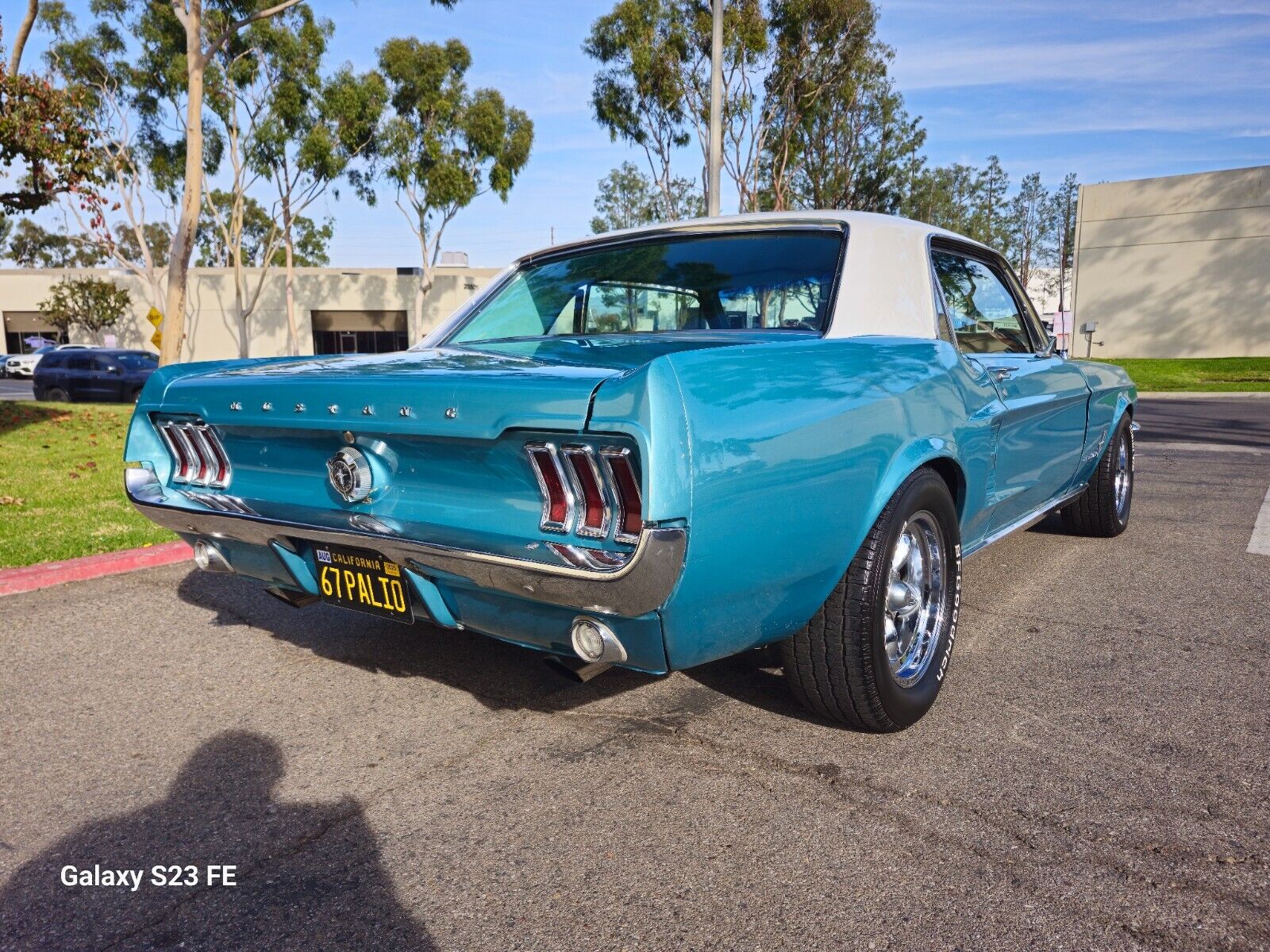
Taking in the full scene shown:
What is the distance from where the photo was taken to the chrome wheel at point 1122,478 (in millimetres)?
5555

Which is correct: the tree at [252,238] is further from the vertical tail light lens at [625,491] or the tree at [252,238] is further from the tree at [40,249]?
Result: the vertical tail light lens at [625,491]

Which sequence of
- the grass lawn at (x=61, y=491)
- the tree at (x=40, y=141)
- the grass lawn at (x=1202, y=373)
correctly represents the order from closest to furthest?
the grass lawn at (x=61, y=491) → the tree at (x=40, y=141) → the grass lawn at (x=1202, y=373)

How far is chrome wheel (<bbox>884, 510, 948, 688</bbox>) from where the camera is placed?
296 cm

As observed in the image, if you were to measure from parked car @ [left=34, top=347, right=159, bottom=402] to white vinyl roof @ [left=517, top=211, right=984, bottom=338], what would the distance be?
22.9m

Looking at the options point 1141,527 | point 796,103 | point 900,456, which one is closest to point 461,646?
point 900,456

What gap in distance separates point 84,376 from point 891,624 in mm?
24417

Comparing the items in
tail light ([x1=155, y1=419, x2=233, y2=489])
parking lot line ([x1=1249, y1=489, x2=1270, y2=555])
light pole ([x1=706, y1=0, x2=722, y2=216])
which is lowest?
parking lot line ([x1=1249, y1=489, x2=1270, y2=555])

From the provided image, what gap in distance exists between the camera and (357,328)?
146 feet

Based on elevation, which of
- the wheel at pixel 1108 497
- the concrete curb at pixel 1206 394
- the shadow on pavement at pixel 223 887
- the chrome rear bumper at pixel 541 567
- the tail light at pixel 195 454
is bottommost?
the concrete curb at pixel 1206 394

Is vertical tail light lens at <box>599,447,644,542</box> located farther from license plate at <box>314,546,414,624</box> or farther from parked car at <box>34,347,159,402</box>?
parked car at <box>34,347,159,402</box>

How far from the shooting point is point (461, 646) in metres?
3.79

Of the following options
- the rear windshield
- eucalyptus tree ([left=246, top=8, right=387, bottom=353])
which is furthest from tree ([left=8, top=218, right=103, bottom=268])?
the rear windshield

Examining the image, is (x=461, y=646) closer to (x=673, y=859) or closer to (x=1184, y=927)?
(x=673, y=859)

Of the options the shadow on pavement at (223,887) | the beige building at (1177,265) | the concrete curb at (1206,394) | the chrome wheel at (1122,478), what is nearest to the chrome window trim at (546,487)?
the shadow on pavement at (223,887)
